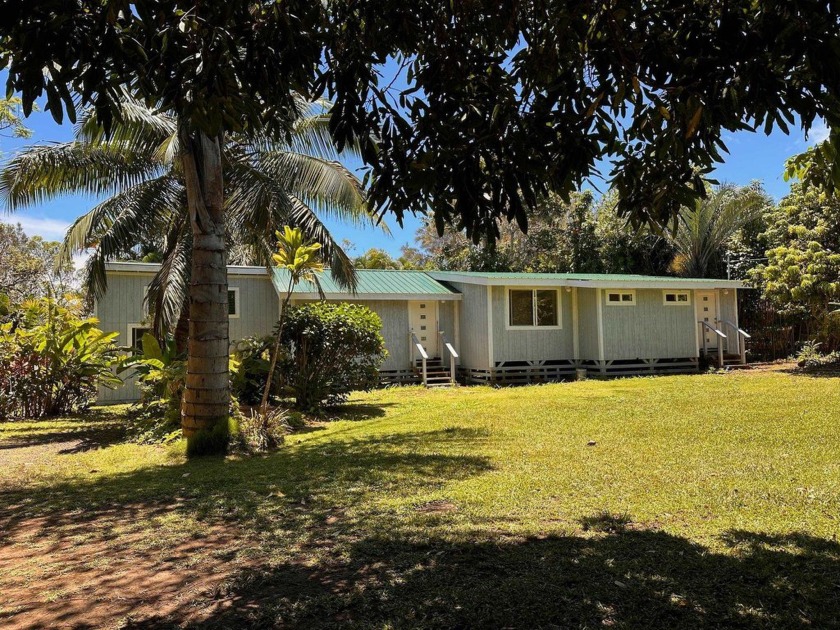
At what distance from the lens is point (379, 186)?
4.21 metres

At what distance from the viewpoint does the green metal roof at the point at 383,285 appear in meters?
17.7

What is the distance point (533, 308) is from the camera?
19.4 m

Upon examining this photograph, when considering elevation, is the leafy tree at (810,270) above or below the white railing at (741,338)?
above

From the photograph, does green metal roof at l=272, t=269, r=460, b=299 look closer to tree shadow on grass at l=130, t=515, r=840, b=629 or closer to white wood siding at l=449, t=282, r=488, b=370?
white wood siding at l=449, t=282, r=488, b=370

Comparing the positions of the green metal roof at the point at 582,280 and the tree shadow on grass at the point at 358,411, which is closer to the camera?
the tree shadow on grass at the point at 358,411

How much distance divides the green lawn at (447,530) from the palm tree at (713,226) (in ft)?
66.0

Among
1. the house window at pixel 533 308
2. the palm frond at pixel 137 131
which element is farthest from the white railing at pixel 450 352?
the palm frond at pixel 137 131

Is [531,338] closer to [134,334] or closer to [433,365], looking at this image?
[433,365]

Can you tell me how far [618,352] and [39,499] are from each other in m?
16.2

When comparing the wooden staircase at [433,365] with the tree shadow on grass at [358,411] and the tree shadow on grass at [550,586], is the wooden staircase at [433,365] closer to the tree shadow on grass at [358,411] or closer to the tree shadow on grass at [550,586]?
the tree shadow on grass at [358,411]

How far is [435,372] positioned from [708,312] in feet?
32.3

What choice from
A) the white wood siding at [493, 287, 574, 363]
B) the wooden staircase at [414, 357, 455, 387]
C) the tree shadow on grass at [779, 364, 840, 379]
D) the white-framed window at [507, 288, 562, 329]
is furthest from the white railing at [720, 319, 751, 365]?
the wooden staircase at [414, 357, 455, 387]

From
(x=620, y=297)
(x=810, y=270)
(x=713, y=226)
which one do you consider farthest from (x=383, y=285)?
(x=713, y=226)

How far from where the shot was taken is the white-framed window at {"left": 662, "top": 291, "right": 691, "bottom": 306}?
20.2m
